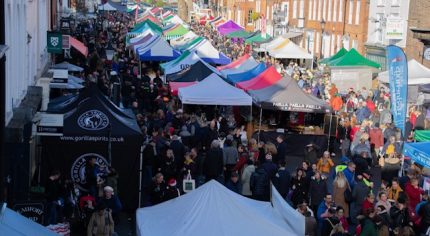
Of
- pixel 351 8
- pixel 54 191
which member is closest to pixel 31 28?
pixel 54 191

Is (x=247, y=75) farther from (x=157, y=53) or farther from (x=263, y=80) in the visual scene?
(x=157, y=53)

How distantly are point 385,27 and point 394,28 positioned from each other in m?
3.13

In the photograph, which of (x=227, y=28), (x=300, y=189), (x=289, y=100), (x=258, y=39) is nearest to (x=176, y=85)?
(x=289, y=100)

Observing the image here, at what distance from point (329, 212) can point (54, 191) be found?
15.6ft

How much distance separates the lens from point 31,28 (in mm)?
20312

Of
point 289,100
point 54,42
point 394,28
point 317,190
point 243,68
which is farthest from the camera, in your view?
point 394,28

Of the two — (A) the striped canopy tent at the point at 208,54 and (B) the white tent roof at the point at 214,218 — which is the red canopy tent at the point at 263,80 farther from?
(B) the white tent roof at the point at 214,218

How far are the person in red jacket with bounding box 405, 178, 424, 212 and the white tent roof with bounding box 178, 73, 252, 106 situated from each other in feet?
25.3

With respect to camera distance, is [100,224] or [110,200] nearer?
[100,224]

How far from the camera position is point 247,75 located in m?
26.9

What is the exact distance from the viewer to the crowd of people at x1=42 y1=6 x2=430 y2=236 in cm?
1286

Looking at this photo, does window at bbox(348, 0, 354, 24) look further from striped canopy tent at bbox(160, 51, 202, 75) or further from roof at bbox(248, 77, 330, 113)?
roof at bbox(248, 77, 330, 113)

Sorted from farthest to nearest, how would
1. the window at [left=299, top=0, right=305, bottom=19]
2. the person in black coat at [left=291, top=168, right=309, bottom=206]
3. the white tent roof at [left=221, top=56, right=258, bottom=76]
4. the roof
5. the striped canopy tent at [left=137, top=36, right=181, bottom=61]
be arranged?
the window at [left=299, top=0, right=305, bottom=19] < the striped canopy tent at [left=137, top=36, right=181, bottom=61] < the white tent roof at [left=221, top=56, right=258, bottom=76] < the roof < the person in black coat at [left=291, top=168, right=309, bottom=206]

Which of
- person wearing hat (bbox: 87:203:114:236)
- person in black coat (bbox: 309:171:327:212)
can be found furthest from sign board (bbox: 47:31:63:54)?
person wearing hat (bbox: 87:203:114:236)
